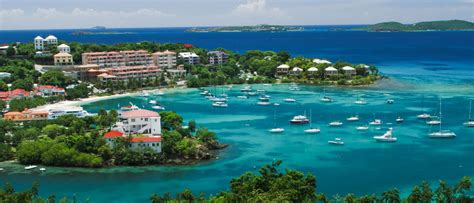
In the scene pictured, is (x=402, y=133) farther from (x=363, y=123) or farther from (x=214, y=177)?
(x=214, y=177)

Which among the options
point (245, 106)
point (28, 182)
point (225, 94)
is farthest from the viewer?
point (225, 94)

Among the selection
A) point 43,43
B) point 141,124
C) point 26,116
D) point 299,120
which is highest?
point 43,43

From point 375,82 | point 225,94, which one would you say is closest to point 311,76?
point 375,82

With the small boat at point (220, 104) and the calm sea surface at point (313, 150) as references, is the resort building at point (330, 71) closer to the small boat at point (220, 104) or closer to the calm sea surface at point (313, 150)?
the calm sea surface at point (313, 150)

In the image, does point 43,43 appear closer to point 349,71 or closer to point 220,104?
point 220,104

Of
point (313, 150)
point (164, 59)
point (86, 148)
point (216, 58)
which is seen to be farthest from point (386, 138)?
point (216, 58)

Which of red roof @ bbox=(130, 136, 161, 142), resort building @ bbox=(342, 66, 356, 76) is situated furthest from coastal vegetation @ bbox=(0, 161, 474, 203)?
resort building @ bbox=(342, 66, 356, 76)
